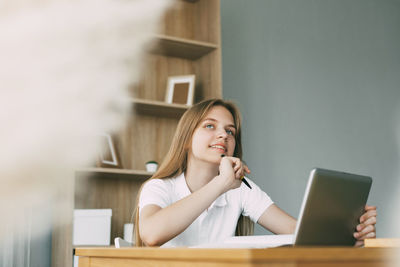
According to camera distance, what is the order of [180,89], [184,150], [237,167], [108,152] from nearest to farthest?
[237,167]
[184,150]
[108,152]
[180,89]

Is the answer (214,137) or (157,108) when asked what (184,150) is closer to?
(214,137)

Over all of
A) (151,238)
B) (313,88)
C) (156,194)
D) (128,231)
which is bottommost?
(128,231)

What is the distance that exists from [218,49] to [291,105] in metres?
0.85

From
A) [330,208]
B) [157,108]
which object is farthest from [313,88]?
[330,208]

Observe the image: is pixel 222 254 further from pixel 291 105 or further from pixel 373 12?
pixel 373 12

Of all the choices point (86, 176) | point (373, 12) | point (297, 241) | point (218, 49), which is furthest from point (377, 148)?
point (297, 241)

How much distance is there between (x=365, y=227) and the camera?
1.14m

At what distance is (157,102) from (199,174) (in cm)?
106

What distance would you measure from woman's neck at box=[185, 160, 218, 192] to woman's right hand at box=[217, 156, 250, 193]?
0.27 metres

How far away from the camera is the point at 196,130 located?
1714 mm

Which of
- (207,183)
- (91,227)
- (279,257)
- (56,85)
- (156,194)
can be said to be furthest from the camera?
(56,85)

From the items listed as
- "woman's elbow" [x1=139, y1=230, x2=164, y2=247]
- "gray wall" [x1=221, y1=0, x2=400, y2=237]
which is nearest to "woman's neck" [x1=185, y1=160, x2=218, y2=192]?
"woman's elbow" [x1=139, y1=230, x2=164, y2=247]

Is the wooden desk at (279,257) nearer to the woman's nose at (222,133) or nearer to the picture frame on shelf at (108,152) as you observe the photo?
the woman's nose at (222,133)

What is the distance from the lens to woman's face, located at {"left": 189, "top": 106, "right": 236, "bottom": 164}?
5.45 ft
